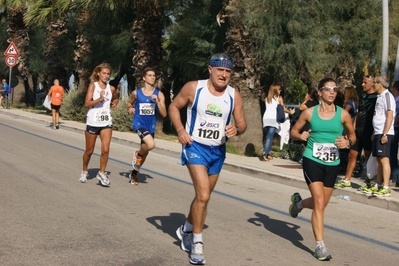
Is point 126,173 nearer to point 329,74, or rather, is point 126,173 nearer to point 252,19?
point 252,19

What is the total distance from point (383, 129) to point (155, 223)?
4.80 m

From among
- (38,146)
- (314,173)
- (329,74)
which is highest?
(329,74)

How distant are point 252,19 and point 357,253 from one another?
12.7 meters

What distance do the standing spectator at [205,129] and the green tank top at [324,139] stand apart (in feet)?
2.97

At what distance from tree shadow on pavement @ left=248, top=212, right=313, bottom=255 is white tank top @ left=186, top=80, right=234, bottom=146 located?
171 cm

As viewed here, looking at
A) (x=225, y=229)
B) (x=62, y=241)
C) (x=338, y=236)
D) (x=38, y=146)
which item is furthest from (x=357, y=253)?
(x=38, y=146)

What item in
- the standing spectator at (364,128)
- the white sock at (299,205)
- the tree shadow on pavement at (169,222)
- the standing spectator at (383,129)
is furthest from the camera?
the standing spectator at (364,128)

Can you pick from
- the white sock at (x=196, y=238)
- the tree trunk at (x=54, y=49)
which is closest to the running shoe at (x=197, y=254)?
the white sock at (x=196, y=238)

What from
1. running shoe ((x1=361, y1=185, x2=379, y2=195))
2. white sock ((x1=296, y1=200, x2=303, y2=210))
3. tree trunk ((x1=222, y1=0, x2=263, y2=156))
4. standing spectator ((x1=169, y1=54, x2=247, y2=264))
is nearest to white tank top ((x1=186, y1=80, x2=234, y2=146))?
standing spectator ((x1=169, y1=54, x2=247, y2=264))

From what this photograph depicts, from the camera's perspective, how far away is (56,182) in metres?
12.0

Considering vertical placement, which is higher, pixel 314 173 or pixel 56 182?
pixel 314 173

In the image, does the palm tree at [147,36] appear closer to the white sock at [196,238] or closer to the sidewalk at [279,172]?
the sidewalk at [279,172]

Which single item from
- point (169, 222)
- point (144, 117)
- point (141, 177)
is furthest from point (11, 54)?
point (169, 222)

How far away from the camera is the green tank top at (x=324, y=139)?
7645 millimetres
